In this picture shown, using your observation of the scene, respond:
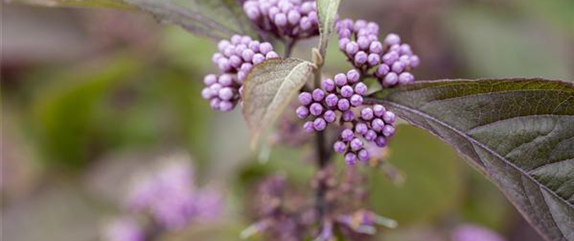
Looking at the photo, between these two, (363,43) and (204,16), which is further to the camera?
(204,16)

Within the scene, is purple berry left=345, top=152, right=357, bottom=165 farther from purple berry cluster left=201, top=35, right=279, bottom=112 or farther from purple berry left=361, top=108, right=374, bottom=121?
purple berry cluster left=201, top=35, right=279, bottom=112

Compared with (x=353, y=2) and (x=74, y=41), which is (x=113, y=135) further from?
(x=353, y=2)

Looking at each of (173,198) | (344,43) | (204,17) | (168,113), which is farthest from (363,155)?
(168,113)

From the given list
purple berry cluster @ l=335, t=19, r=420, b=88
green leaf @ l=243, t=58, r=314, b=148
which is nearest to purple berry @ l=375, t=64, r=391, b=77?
purple berry cluster @ l=335, t=19, r=420, b=88

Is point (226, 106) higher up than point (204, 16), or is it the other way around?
point (204, 16)

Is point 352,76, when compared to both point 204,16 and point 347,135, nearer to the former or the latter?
point 347,135
